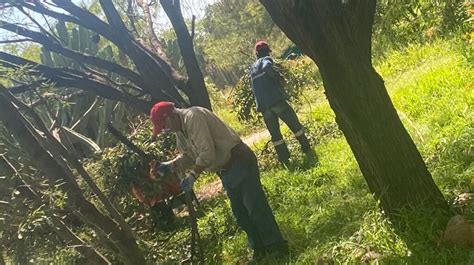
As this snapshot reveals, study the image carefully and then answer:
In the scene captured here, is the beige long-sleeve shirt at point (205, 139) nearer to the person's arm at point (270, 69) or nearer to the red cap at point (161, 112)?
the red cap at point (161, 112)

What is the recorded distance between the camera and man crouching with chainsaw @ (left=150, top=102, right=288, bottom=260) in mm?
4469

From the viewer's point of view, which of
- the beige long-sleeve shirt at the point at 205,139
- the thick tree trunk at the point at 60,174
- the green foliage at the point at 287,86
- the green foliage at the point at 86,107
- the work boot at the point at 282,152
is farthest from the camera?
the green foliage at the point at 86,107

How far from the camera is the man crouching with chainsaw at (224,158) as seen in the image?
4.47m

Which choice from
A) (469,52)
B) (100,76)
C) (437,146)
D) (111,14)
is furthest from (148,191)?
(469,52)

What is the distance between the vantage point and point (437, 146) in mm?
5402

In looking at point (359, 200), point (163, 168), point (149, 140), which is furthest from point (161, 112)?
point (149, 140)

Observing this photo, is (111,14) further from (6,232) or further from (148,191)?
(6,232)

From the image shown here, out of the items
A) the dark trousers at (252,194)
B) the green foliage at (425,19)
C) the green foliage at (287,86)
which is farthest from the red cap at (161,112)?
the green foliage at (287,86)

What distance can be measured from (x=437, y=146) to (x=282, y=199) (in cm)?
177

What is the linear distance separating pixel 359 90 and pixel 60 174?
2.43m

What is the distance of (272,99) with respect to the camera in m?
7.65

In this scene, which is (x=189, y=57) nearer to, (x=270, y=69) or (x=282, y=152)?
(x=270, y=69)

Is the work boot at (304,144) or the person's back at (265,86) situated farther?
the work boot at (304,144)

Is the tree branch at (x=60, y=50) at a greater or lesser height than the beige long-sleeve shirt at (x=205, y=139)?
greater
